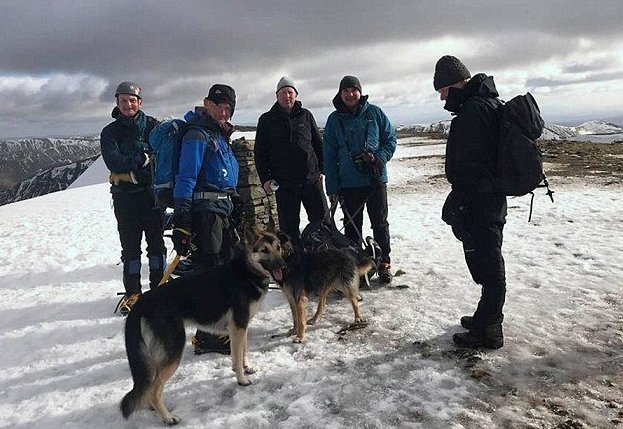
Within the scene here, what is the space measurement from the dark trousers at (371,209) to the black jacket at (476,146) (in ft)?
7.72

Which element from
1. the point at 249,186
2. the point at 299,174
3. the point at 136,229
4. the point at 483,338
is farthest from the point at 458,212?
the point at 249,186

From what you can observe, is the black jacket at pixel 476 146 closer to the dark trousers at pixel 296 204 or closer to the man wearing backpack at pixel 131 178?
the dark trousers at pixel 296 204

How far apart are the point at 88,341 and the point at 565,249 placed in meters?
8.60

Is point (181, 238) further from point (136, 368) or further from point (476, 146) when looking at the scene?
point (476, 146)

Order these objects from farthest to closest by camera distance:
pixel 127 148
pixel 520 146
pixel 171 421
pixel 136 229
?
pixel 136 229 < pixel 127 148 < pixel 520 146 < pixel 171 421

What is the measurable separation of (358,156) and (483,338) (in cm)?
327

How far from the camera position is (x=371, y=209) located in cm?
716

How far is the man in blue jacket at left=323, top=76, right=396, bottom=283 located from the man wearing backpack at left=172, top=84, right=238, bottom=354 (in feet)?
7.10

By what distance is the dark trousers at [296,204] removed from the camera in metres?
7.03

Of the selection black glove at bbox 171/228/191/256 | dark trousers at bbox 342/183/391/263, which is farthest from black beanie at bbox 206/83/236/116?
dark trousers at bbox 342/183/391/263

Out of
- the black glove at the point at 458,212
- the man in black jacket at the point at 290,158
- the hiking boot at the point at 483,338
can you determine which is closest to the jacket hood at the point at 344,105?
the man in black jacket at the point at 290,158

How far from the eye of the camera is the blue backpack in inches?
197

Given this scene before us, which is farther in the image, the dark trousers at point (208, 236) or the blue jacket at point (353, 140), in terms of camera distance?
the blue jacket at point (353, 140)

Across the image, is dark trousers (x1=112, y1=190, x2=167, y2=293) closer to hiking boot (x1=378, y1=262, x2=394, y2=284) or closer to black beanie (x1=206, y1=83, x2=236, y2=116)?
black beanie (x1=206, y1=83, x2=236, y2=116)
